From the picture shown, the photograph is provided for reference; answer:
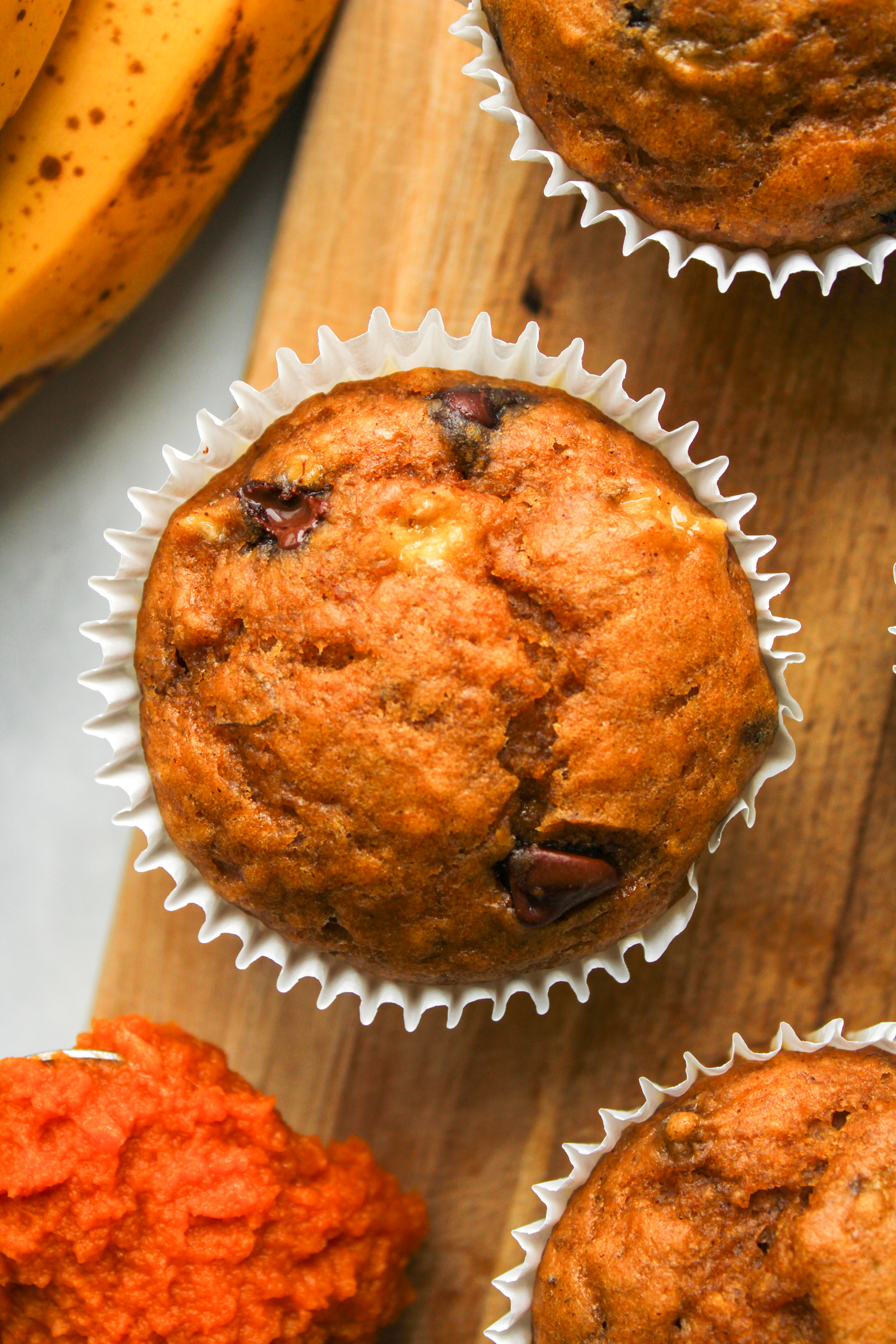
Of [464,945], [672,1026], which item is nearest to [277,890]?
[464,945]

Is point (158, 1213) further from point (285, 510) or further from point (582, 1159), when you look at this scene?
point (285, 510)

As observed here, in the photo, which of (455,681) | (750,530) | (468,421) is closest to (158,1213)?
(455,681)

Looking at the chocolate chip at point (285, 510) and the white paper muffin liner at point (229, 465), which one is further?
the white paper muffin liner at point (229, 465)

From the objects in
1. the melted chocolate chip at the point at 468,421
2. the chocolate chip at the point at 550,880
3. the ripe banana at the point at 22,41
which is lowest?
the chocolate chip at the point at 550,880

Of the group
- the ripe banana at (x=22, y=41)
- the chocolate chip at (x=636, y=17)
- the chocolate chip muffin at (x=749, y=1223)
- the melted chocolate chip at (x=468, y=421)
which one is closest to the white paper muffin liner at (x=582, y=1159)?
the chocolate chip muffin at (x=749, y=1223)

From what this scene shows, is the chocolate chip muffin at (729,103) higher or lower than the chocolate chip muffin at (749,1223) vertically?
higher

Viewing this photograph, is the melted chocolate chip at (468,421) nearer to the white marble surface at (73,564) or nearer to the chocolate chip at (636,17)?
the chocolate chip at (636,17)
